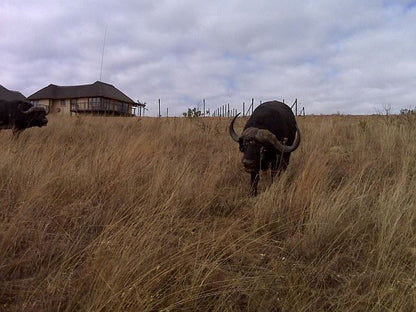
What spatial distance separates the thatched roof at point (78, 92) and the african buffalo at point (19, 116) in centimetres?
4298

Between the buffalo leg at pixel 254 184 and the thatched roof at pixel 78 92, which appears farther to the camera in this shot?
the thatched roof at pixel 78 92

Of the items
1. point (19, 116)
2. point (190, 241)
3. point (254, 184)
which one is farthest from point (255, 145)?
point (19, 116)

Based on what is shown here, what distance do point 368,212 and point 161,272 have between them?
2275 millimetres

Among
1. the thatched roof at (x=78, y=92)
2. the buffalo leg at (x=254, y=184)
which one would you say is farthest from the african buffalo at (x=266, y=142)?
the thatched roof at (x=78, y=92)

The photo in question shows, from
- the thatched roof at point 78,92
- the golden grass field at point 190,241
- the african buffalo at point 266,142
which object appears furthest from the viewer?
the thatched roof at point 78,92

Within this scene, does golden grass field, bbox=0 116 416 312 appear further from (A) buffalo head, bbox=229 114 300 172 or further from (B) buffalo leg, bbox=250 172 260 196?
(A) buffalo head, bbox=229 114 300 172

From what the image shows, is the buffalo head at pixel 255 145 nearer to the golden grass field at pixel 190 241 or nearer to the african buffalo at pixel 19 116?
the golden grass field at pixel 190 241

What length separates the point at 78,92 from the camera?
55.7 meters

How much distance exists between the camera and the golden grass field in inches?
77.5

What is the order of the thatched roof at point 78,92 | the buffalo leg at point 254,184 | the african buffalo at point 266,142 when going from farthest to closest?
the thatched roof at point 78,92
the african buffalo at point 266,142
the buffalo leg at point 254,184

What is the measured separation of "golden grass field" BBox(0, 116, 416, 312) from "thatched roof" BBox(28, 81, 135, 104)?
5115 cm

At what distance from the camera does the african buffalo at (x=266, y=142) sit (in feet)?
15.4

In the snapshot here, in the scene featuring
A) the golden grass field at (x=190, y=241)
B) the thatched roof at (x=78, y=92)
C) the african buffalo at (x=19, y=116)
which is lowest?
the golden grass field at (x=190, y=241)

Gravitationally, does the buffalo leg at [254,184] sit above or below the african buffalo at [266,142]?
below
